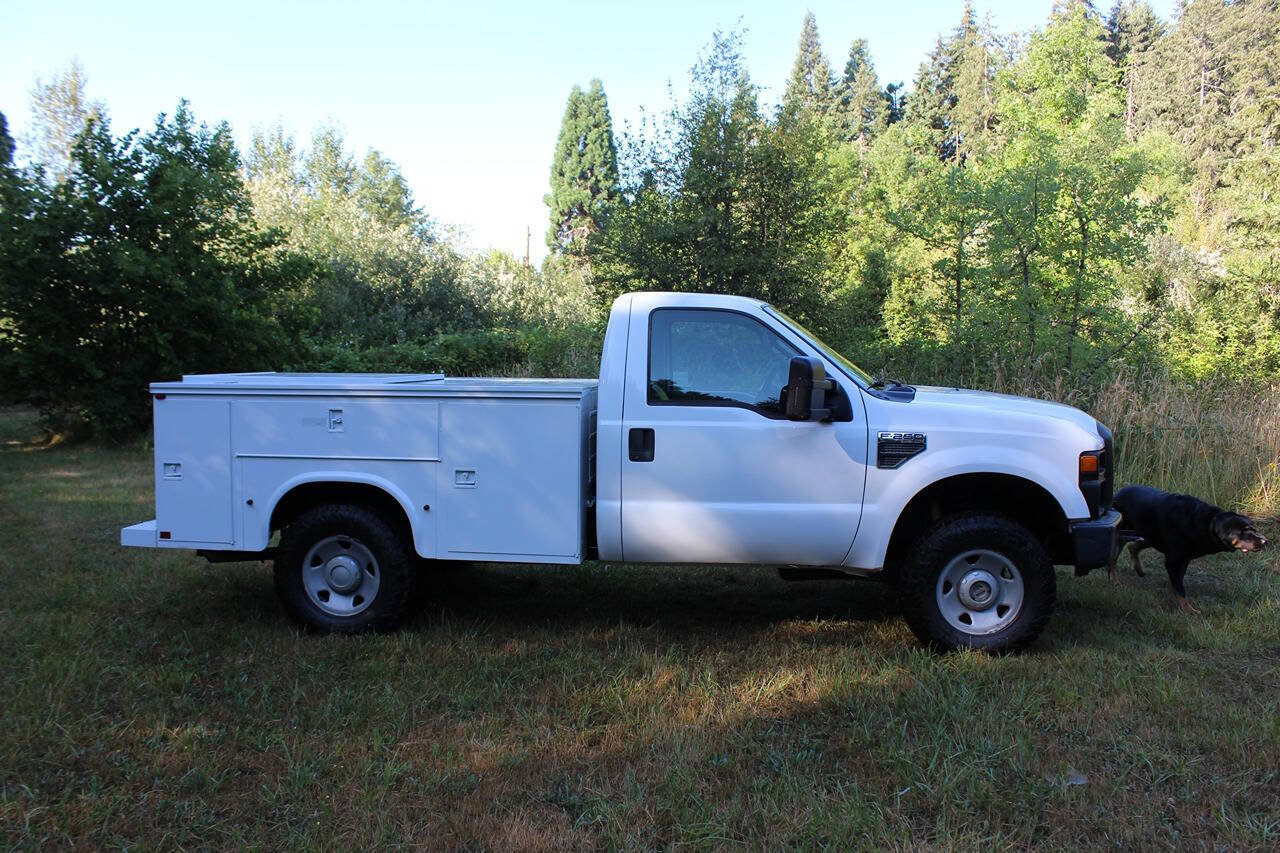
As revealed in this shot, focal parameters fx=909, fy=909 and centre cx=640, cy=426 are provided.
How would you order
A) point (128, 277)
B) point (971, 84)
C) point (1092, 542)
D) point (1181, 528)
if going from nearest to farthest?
point (1092, 542) < point (1181, 528) < point (128, 277) < point (971, 84)

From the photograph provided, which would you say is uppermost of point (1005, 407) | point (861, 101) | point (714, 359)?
point (861, 101)

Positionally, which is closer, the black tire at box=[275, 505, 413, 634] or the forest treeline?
the black tire at box=[275, 505, 413, 634]

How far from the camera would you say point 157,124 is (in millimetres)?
14234

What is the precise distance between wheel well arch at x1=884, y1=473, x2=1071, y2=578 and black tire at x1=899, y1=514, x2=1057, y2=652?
0.19 metres

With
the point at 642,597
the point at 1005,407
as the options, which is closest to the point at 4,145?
the point at 642,597

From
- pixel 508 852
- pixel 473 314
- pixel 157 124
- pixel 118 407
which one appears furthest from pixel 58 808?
pixel 473 314

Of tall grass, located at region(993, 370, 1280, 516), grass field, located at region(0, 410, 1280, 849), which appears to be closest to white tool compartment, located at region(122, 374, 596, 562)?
grass field, located at region(0, 410, 1280, 849)

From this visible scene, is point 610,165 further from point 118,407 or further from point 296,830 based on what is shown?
point 296,830

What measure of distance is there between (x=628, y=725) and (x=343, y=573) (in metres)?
2.15

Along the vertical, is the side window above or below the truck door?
above

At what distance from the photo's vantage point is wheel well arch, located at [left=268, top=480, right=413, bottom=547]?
545 cm

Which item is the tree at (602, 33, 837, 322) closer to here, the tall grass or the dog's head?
the tall grass

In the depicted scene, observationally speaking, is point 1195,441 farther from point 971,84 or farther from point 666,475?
point 971,84

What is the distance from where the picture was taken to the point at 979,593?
16.7 feet
